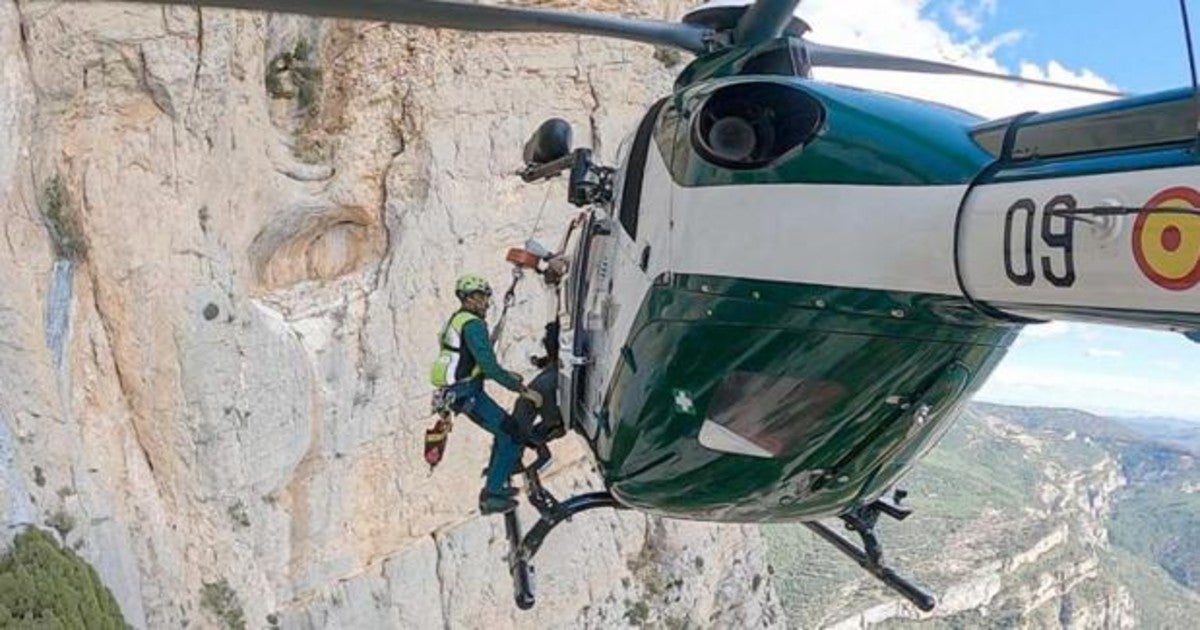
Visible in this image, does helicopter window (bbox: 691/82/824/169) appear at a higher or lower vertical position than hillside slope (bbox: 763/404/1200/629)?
higher

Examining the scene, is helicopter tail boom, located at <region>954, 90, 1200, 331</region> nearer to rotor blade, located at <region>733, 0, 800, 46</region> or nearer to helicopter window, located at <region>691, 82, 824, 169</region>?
helicopter window, located at <region>691, 82, 824, 169</region>

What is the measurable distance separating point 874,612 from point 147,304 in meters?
39.8

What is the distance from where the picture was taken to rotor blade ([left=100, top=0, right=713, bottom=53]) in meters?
3.19

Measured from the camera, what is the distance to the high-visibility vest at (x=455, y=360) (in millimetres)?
4719

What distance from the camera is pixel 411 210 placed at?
57.8ft

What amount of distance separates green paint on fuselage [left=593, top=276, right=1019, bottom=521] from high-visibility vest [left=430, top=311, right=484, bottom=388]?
122 cm

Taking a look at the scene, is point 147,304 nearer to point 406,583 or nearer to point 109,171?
point 109,171

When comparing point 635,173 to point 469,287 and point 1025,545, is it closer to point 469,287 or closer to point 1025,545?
point 469,287

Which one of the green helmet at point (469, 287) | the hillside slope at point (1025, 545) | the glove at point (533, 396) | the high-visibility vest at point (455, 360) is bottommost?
the hillside slope at point (1025, 545)

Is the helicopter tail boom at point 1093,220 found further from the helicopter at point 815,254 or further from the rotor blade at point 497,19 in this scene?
the rotor blade at point 497,19

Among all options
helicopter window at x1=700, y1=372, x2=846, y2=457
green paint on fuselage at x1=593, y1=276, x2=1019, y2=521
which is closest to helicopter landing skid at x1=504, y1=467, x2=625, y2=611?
green paint on fuselage at x1=593, y1=276, x2=1019, y2=521

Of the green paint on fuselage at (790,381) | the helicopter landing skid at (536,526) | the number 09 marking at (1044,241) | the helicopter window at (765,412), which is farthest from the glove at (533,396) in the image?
the number 09 marking at (1044,241)

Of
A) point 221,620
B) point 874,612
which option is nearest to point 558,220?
point 221,620

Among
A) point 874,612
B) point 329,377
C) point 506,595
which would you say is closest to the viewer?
point 329,377
